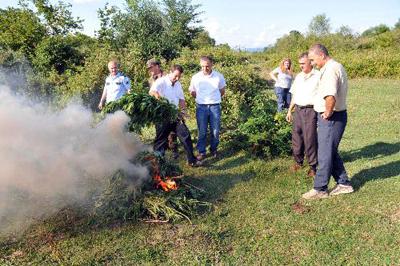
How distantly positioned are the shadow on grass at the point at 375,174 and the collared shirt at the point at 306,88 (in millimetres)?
1472

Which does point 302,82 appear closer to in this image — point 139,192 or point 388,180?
point 388,180

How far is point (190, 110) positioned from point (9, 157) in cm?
809

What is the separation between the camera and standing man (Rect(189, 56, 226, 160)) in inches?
289

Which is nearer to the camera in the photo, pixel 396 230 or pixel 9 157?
pixel 9 157

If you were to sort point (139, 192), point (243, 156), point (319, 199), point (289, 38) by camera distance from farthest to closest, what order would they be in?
point (289, 38) → point (243, 156) → point (319, 199) → point (139, 192)

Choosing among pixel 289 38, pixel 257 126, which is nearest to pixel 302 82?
pixel 257 126

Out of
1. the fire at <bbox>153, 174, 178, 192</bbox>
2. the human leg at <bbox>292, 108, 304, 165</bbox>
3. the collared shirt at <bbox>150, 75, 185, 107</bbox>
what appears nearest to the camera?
the fire at <bbox>153, 174, 178, 192</bbox>

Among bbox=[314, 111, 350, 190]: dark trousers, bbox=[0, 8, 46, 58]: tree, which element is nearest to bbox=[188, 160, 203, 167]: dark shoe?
bbox=[314, 111, 350, 190]: dark trousers

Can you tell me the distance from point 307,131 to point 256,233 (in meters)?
2.20

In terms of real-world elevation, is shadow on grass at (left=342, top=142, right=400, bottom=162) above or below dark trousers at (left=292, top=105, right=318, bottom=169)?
below

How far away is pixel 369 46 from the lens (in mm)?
30984

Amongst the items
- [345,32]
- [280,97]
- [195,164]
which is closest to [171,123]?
[195,164]

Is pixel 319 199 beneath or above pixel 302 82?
beneath

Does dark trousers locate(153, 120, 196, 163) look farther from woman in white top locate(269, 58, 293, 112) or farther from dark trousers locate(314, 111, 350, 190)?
woman in white top locate(269, 58, 293, 112)
